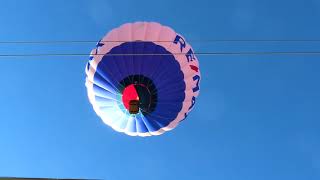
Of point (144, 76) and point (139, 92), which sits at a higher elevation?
point (144, 76)

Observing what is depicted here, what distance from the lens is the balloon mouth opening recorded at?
1797 cm

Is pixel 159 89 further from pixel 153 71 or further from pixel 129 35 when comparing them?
pixel 129 35

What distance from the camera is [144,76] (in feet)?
59.2

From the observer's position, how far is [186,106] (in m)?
18.5

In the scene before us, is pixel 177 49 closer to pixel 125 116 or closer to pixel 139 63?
pixel 139 63

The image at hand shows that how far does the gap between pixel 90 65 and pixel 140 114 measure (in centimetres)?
228

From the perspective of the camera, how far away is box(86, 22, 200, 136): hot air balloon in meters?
18.0

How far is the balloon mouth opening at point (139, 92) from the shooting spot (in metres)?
18.0

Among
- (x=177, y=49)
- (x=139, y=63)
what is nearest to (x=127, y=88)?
(x=139, y=63)

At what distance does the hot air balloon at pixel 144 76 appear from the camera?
1798 cm

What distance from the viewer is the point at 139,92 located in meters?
18.1

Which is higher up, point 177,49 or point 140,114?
point 177,49

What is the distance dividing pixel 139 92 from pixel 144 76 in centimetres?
54

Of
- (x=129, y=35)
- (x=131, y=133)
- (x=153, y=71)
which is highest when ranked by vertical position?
(x=129, y=35)
